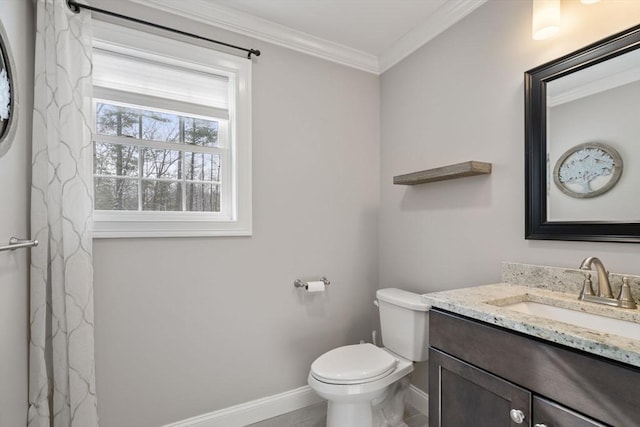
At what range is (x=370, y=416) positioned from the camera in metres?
1.67

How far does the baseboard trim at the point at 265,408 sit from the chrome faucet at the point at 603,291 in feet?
4.02

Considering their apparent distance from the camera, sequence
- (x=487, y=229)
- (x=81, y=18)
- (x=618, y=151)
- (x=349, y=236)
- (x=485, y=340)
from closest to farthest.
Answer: (x=485, y=340) → (x=618, y=151) → (x=81, y=18) → (x=487, y=229) → (x=349, y=236)

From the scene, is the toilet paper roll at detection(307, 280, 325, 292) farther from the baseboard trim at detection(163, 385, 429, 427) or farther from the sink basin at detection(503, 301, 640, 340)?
the sink basin at detection(503, 301, 640, 340)

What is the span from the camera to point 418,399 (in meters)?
2.08

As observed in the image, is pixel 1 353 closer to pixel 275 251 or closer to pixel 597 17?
pixel 275 251

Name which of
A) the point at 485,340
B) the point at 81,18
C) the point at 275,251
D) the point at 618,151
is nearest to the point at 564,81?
the point at 618,151

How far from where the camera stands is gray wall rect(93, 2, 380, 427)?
5.62 feet

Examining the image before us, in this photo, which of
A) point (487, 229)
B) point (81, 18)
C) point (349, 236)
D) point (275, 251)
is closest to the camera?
point (81, 18)

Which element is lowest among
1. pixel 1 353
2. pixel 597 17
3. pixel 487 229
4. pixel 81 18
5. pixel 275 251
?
pixel 1 353

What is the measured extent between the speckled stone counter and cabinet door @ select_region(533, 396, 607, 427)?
18cm

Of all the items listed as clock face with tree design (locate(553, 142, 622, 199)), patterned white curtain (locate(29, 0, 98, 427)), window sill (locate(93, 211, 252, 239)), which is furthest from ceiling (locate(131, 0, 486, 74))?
window sill (locate(93, 211, 252, 239))

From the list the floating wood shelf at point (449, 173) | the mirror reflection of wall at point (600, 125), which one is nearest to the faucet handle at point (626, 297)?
the mirror reflection of wall at point (600, 125)

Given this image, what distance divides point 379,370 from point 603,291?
101 centimetres

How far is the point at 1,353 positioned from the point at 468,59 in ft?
8.13
